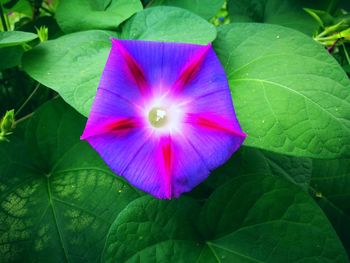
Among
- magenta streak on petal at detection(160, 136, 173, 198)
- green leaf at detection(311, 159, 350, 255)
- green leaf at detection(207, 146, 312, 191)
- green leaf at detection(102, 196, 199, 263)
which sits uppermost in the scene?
magenta streak on petal at detection(160, 136, 173, 198)

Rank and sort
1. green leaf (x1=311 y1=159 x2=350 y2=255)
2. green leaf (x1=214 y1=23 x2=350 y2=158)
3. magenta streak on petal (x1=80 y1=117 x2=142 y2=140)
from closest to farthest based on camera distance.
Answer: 1. magenta streak on petal (x1=80 y1=117 x2=142 y2=140)
2. green leaf (x1=214 y1=23 x2=350 y2=158)
3. green leaf (x1=311 y1=159 x2=350 y2=255)

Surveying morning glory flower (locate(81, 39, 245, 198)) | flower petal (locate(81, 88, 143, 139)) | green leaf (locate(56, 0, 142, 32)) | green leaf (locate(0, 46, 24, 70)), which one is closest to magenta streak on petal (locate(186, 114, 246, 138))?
morning glory flower (locate(81, 39, 245, 198))

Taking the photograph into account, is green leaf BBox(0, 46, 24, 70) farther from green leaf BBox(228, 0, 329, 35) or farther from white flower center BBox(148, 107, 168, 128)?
green leaf BBox(228, 0, 329, 35)

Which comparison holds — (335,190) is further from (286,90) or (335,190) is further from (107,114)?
(107,114)

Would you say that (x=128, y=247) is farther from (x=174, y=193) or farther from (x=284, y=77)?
(x=284, y=77)

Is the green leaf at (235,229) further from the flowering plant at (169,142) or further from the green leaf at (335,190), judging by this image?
the green leaf at (335,190)

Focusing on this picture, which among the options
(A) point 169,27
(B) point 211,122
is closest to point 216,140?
(B) point 211,122

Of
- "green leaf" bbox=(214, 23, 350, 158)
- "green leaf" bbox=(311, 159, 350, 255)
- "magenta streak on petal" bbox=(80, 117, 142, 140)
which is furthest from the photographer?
"green leaf" bbox=(311, 159, 350, 255)
